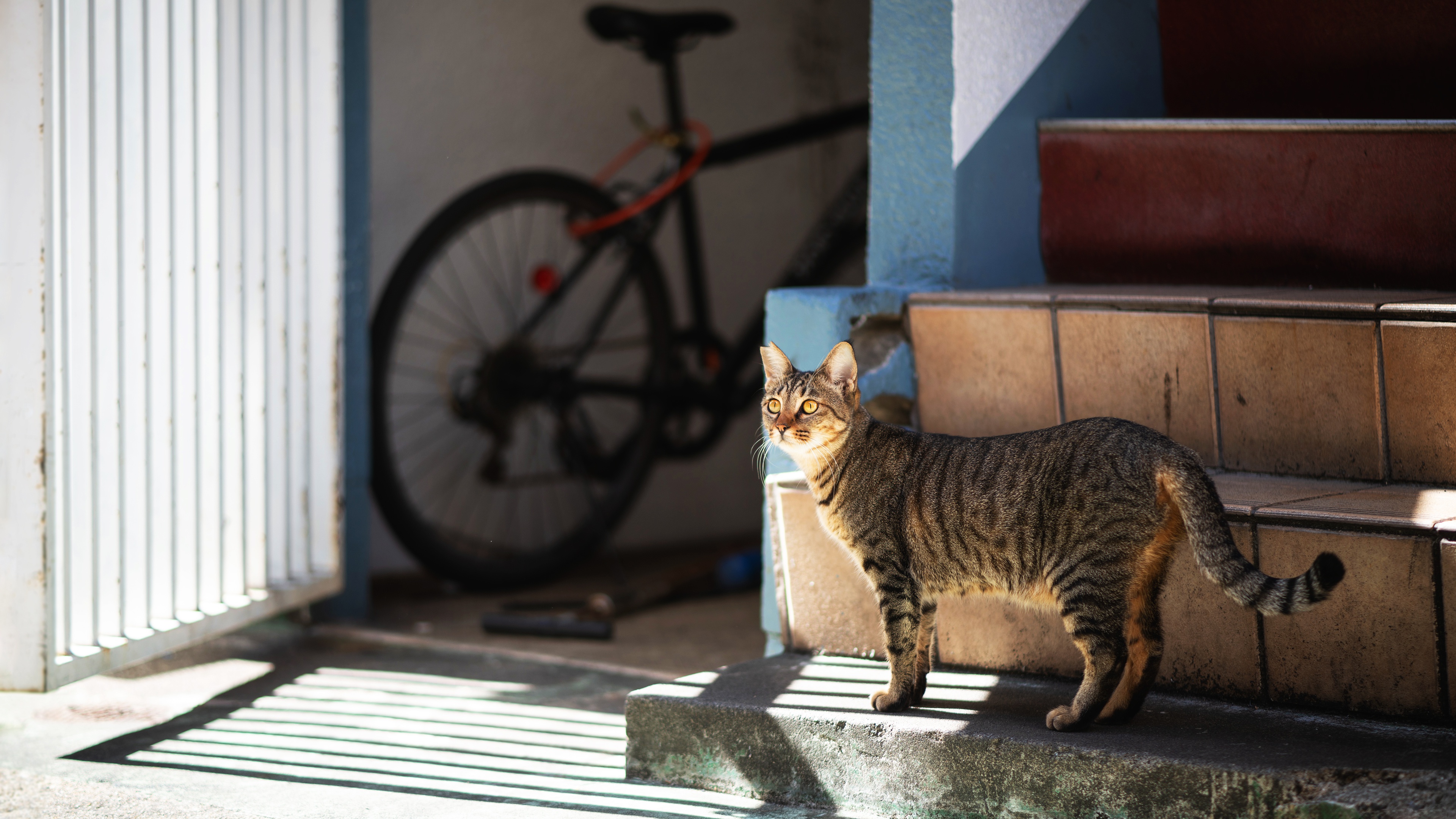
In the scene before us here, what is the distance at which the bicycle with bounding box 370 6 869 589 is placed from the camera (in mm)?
4055

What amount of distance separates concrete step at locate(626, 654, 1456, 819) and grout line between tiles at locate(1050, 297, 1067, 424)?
529 millimetres

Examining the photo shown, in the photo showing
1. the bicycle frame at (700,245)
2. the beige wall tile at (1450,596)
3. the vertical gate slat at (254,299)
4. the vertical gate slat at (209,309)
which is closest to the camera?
the beige wall tile at (1450,596)

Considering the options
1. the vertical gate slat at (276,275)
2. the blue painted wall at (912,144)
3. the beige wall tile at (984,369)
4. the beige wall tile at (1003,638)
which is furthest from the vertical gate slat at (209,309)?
the beige wall tile at (1003,638)

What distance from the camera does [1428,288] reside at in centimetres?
257

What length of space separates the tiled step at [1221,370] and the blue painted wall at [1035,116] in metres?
0.17

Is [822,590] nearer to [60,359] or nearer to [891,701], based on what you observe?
[891,701]

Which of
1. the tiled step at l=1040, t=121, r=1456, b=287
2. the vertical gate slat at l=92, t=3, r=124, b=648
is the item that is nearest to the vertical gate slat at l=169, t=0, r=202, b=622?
the vertical gate slat at l=92, t=3, r=124, b=648

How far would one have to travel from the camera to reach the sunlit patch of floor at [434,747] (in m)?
2.30

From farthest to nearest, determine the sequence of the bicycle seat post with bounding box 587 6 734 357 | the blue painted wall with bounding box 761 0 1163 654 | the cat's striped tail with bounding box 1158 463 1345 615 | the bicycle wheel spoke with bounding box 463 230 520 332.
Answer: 1. the bicycle wheel spoke with bounding box 463 230 520 332
2. the bicycle seat post with bounding box 587 6 734 357
3. the blue painted wall with bounding box 761 0 1163 654
4. the cat's striped tail with bounding box 1158 463 1345 615

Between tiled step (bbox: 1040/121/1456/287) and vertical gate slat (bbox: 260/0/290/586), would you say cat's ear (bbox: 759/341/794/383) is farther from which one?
vertical gate slat (bbox: 260/0/290/586)

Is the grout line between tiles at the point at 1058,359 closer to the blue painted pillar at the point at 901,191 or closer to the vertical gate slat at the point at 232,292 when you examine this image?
the blue painted pillar at the point at 901,191

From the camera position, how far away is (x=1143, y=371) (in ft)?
8.23

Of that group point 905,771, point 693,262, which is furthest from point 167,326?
point 693,262

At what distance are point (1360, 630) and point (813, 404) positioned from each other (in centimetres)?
92
